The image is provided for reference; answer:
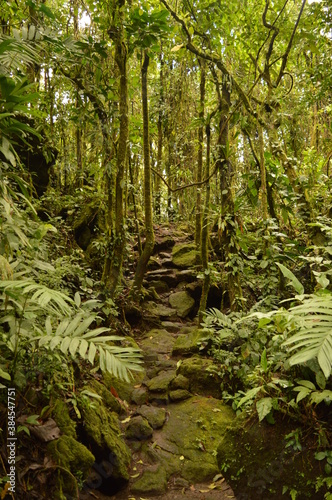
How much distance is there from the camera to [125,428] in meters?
3.90

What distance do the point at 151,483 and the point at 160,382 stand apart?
1574 mm

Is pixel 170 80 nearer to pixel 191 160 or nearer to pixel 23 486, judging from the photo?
pixel 191 160

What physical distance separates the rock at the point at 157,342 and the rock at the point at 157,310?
0.44 meters

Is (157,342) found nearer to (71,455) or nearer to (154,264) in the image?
(154,264)

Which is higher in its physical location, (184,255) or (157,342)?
(184,255)

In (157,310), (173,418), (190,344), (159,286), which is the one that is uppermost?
(159,286)

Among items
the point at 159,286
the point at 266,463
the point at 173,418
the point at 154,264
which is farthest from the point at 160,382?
the point at 154,264

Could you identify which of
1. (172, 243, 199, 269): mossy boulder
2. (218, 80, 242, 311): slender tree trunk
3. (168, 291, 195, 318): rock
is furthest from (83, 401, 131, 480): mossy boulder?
(172, 243, 199, 269): mossy boulder

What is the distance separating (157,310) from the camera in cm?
712

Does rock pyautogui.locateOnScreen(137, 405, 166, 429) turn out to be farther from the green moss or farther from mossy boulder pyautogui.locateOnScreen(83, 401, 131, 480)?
the green moss

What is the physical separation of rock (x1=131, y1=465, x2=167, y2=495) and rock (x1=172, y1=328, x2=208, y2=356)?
1.93m

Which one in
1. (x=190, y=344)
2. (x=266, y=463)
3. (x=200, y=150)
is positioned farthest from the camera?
(x=200, y=150)

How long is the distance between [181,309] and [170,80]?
840 centimetres

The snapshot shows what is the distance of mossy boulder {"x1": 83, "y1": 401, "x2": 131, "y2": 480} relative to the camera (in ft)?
10.0
